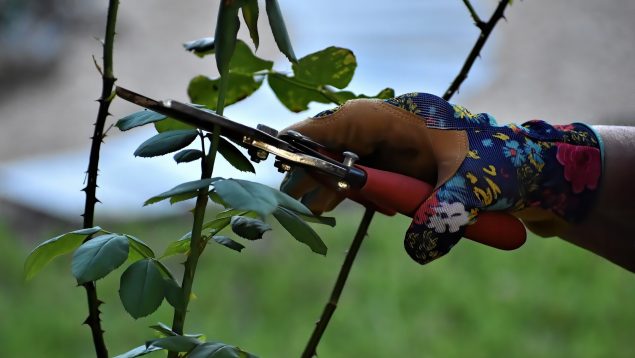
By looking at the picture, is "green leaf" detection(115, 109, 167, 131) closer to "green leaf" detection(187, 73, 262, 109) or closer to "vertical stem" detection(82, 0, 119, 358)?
"vertical stem" detection(82, 0, 119, 358)

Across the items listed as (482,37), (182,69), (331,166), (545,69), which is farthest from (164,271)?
(182,69)

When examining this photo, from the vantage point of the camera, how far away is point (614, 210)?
2.13ft

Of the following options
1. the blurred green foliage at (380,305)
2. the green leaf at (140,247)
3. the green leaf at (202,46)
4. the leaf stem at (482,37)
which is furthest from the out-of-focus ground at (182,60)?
the green leaf at (140,247)

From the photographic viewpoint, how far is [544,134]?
0.61 meters

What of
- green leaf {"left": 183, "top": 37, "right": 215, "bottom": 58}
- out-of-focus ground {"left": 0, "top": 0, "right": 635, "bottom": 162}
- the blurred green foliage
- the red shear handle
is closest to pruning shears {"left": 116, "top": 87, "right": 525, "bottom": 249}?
the red shear handle

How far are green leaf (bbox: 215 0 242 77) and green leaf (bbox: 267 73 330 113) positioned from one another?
8.1 inches

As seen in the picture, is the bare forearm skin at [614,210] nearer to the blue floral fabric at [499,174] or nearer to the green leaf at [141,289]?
the blue floral fabric at [499,174]

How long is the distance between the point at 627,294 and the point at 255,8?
5.07 feet

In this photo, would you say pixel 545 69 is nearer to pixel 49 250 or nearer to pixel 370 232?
pixel 370 232

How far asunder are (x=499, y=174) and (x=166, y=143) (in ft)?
0.73

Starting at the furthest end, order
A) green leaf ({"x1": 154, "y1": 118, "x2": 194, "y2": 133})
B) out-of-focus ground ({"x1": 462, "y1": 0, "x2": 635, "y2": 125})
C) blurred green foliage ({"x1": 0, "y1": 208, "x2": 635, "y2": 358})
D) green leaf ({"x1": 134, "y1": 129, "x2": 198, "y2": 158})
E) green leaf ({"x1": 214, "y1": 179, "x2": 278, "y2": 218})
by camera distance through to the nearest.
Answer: out-of-focus ground ({"x1": 462, "y1": 0, "x2": 635, "y2": 125}), blurred green foliage ({"x1": 0, "y1": 208, "x2": 635, "y2": 358}), green leaf ({"x1": 154, "y1": 118, "x2": 194, "y2": 133}), green leaf ({"x1": 134, "y1": 129, "x2": 198, "y2": 158}), green leaf ({"x1": 214, "y1": 179, "x2": 278, "y2": 218})

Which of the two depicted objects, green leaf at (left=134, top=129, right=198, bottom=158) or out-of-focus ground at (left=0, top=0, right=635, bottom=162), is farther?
out-of-focus ground at (left=0, top=0, right=635, bottom=162)

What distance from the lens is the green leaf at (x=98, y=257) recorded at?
425mm

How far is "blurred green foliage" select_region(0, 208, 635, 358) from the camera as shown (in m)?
1.64
